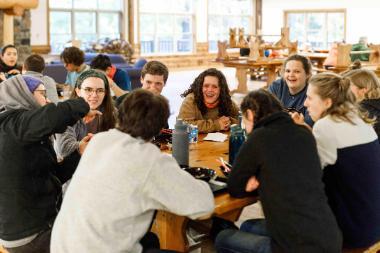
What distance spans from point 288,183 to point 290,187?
16mm

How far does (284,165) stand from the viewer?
1.93 meters

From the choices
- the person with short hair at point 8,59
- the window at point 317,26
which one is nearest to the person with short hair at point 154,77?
the person with short hair at point 8,59

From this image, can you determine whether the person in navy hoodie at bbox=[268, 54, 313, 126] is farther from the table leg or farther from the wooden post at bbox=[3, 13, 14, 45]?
the wooden post at bbox=[3, 13, 14, 45]

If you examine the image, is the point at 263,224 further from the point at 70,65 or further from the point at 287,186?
the point at 70,65

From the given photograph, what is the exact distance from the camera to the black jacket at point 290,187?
6.31ft

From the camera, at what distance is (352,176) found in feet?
7.21

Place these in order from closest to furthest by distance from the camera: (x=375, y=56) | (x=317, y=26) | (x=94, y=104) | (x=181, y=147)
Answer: (x=181, y=147), (x=94, y=104), (x=375, y=56), (x=317, y=26)

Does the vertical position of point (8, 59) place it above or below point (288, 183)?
above

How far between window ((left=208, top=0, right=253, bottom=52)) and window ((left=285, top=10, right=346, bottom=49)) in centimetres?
142

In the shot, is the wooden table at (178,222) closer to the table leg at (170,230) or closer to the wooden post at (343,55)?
the table leg at (170,230)

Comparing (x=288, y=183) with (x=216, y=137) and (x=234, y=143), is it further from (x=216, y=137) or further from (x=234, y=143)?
(x=216, y=137)

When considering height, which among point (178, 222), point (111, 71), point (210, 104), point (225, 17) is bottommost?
point (178, 222)

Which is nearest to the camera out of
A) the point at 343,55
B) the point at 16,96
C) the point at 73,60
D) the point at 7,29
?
the point at 16,96

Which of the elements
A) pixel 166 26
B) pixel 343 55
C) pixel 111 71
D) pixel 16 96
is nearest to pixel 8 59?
pixel 111 71
